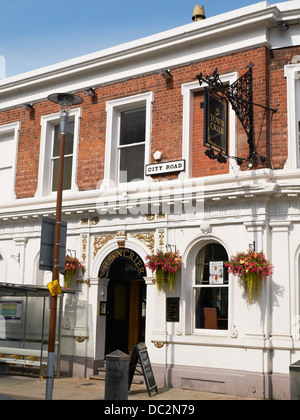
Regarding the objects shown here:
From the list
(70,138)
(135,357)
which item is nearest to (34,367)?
(135,357)

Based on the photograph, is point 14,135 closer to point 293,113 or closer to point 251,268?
point 293,113

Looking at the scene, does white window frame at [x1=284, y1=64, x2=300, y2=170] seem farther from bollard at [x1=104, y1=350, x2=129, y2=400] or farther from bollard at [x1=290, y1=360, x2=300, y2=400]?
bollard at [x1=104, y1=350, x2=129, y2=400]

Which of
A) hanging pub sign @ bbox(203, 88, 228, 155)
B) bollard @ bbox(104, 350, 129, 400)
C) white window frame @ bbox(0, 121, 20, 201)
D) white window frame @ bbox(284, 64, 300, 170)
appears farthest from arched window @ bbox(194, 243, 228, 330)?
white window frame @ bbox(0, 121, 20, 201)

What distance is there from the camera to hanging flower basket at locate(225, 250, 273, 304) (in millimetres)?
11203

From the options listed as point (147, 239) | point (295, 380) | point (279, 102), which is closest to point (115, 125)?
point (147, 239)

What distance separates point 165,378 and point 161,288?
6.69ft

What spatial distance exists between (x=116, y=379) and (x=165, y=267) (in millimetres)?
3924

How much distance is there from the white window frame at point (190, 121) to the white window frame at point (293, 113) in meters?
1.24

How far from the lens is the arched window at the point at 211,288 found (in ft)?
40.5

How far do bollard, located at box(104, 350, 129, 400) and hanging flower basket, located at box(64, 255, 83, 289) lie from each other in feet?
17.7

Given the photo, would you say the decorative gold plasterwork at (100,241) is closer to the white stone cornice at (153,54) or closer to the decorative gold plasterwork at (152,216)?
the decorative gold plasterwork at (152,216)

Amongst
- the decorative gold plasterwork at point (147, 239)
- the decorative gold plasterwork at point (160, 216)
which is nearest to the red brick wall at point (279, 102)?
the decorative gold plasterwork at point (160, 216)

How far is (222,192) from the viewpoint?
39.7 feet

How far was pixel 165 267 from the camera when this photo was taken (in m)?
12.4
